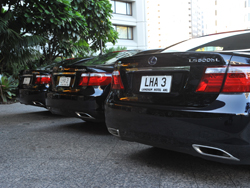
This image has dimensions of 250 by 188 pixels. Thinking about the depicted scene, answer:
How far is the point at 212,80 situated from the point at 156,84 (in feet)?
1.76

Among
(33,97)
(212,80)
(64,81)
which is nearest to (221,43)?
(212,80)

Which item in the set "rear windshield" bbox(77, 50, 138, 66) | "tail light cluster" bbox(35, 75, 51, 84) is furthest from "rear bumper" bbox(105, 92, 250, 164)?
"tail light cluster" bbox(35, 75, 51, 84)

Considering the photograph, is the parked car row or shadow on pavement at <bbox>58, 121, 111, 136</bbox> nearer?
the parked car row

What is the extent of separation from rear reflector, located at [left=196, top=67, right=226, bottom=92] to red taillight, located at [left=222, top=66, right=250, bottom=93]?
5 cm

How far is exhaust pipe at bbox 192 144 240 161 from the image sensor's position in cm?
227

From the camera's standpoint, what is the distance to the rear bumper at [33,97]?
642 centimetres

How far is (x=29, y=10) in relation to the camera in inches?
385

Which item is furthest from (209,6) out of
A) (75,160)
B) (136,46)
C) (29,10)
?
(75,160)

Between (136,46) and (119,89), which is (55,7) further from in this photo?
(136,46)

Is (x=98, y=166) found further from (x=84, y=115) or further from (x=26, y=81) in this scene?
(x=26, y=81)

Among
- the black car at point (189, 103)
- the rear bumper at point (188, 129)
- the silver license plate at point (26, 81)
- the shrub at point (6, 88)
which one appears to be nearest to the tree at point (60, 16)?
the shrub at point (6, 88)

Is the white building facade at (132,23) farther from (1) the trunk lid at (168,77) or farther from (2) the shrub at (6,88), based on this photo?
(1) the trunk lid at (168,77)

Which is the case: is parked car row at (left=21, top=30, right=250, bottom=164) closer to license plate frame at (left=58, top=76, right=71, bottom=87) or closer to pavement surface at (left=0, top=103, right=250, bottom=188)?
pavement surface at (left=0, top=103, right=250, bottom=188)

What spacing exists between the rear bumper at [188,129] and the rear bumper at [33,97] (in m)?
3.86
